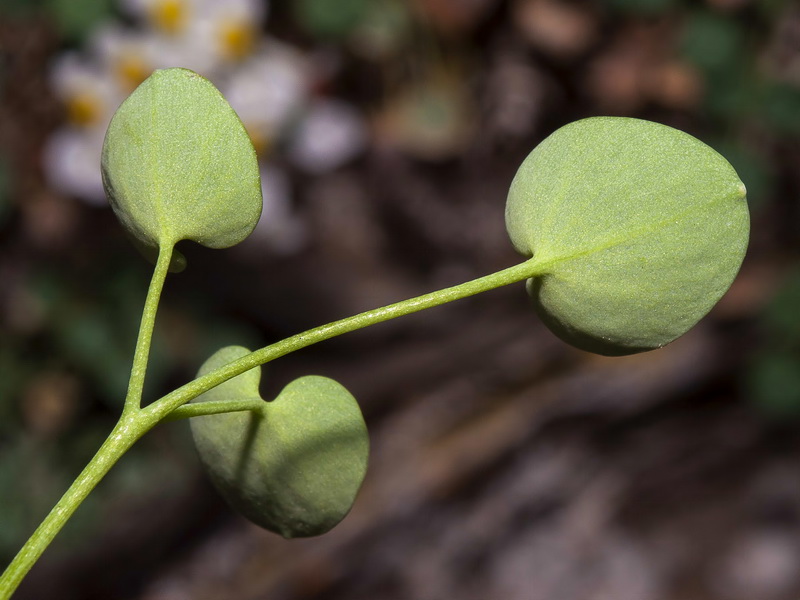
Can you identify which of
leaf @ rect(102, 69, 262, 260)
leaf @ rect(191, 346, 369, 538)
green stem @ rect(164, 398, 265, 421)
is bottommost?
leaf @ rect(191, 346, 369, 538)

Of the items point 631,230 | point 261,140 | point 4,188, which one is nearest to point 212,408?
point 631,230

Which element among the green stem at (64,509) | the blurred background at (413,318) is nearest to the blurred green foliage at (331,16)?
the blurred background at (413,318)

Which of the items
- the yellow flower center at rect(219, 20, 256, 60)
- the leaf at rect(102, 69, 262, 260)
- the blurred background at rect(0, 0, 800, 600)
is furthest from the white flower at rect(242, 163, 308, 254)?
the leaf at rect(102, 69, 262, 260)

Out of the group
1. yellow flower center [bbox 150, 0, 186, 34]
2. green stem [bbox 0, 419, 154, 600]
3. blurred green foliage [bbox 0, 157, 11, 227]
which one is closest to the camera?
green stem [bbox 0, 419, 154, 600]

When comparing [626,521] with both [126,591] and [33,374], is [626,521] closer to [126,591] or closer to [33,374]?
[126,591]

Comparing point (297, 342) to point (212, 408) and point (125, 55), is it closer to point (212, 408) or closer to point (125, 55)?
point (212, 408)

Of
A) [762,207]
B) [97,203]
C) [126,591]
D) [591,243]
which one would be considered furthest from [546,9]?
[591,243]

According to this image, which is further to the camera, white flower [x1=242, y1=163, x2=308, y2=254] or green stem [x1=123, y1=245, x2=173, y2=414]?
white flower [x1=242, y1=163, x2=308, y2=254]

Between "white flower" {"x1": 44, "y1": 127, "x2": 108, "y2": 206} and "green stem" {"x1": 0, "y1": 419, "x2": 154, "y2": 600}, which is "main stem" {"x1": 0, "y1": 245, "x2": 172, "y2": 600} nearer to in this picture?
"green stem" {"x1": 0, "y1": 419, "x2": 154, "y2": 600}
